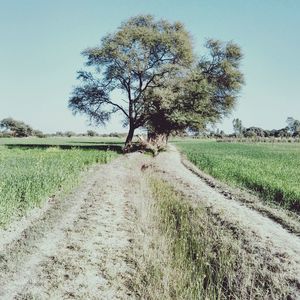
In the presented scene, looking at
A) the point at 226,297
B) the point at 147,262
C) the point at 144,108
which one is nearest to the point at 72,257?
the point at 147,262

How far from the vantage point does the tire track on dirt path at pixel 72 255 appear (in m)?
6.63

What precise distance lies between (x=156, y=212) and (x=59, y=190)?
4.79 metres

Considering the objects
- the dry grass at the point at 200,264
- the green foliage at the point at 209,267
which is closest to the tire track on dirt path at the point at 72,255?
the dry grass at the point at 200,264

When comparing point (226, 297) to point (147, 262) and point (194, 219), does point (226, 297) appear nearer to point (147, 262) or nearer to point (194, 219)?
point (147, 262)

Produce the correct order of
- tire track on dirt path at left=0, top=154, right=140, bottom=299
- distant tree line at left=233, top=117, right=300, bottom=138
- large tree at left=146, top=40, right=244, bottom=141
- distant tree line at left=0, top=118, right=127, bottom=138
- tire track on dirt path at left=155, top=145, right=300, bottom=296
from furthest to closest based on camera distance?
distant tree line at left=233, top=117, right=300, bottom=138 < distant tree line at left=0, top=118, right=127, bottom=138 < large tree at left=146, top=40, right=244, bottom=141 < tire track on dirt path at left=155, top=145, right=300, bottom=296 < tire track on dirt path at left=0, top=154, right=140, bottom=299

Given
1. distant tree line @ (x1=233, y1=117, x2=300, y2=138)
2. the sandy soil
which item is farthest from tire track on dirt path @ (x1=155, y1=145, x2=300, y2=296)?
distant tree line @ (x1=233, y1=117, x2=300, y2=138)

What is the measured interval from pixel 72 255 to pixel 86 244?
2.48 feet

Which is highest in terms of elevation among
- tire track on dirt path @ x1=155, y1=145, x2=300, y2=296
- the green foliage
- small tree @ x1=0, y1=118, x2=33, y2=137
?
small tree @ x1=0, y1=118, x2=33, y2=137

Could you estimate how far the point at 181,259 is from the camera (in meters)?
8.23

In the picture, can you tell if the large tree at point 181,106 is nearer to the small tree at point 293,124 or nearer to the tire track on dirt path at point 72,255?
the tire track on dirt path at point 72,255

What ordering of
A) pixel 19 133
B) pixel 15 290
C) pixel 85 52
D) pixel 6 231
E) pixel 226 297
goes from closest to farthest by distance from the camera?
pixel 15 290
pixel 226 297
pixel 6 231
pixel 85 52
pixel 19 133

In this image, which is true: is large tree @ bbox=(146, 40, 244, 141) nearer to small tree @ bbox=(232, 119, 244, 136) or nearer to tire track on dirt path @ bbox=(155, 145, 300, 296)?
tire track on dirt path @ bbox=(155, 145, 300, 296)

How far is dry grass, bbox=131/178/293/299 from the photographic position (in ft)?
22.4

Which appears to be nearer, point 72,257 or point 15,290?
point 15,290
